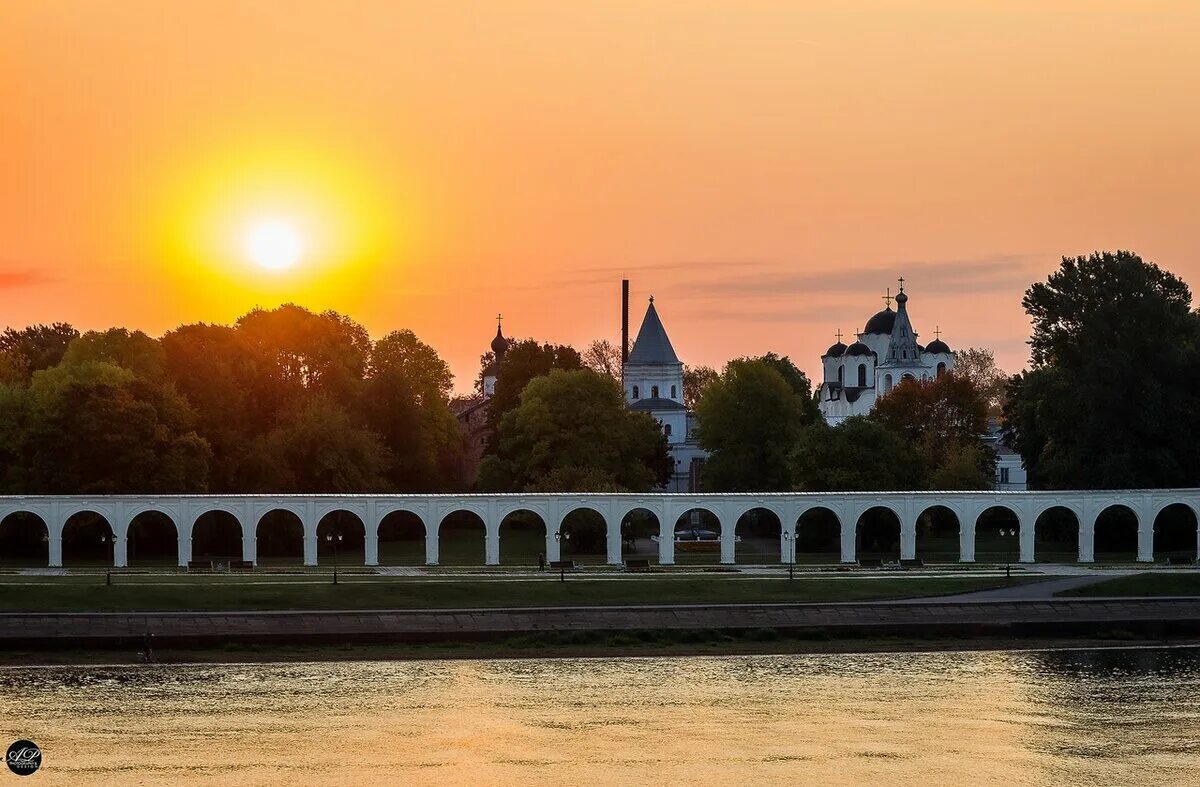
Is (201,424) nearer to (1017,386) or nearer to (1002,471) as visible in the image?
(1017,386)

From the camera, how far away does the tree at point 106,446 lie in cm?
8088

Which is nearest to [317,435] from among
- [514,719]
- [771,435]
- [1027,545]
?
[771,435]

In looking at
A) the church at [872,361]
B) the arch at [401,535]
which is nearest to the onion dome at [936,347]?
the church at [872,361]

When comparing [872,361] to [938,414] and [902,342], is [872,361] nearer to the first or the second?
[902,342]

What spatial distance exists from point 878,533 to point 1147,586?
23.2 m

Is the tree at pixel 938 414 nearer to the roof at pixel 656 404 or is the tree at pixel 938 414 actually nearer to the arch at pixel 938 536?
the arch at pixel 938 536

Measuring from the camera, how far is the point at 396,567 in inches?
2950

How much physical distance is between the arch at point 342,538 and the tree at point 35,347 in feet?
61.9

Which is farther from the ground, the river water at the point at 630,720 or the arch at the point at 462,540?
the arch at the point at 462,540

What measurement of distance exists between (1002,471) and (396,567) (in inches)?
2630

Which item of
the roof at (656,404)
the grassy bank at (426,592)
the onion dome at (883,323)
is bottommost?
the grassy bank at (426,592)

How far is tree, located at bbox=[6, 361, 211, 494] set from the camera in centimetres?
8088

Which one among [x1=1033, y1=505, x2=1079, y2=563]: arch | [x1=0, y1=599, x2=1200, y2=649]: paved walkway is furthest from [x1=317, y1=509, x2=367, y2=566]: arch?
[x1=1033, y1=505, x2=1079, y2=563]: arch

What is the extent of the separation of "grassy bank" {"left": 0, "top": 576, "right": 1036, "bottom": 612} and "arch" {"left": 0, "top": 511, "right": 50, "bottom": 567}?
46.4 ft
